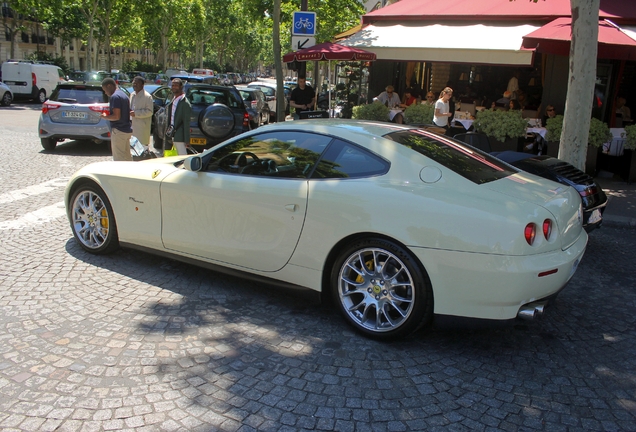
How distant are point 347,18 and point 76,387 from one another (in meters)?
36.0

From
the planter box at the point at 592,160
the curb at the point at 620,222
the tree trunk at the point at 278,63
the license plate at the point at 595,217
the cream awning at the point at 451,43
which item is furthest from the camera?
the tree trunk at the point at 278,63

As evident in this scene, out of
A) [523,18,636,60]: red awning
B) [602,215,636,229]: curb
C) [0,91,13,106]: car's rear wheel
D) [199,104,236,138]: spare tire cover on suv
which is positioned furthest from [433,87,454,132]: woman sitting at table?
[0,91,13,106]: car's rear wheel

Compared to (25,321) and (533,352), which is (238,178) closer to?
(25,321)

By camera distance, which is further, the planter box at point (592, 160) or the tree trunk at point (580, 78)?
the planter box at point (592, 160)

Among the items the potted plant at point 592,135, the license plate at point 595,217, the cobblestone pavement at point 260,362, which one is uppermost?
the potted plant at point 592,135

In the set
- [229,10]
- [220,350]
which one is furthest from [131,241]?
[229,10]

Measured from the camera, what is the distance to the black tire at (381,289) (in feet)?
12.2

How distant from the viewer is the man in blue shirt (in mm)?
8531

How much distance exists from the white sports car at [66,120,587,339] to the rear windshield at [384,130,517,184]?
2 cm

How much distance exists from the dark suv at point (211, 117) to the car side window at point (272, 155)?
5673 millimetres

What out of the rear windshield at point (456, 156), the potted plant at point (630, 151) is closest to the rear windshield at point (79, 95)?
the rear windshield at point (456, 156)

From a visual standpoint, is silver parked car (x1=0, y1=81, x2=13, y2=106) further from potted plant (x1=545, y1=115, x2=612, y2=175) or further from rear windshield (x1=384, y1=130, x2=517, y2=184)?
rear windshield (x1=384, y1=130, x2=517, y2=184)

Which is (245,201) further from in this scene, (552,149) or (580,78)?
(552,149)

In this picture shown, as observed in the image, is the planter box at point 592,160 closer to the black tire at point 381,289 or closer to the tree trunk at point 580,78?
the tree trunk at point 580,78
